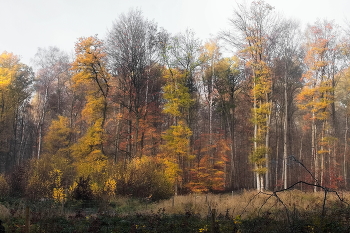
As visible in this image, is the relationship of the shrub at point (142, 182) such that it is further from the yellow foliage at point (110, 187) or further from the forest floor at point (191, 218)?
the forest floor at point (191, 218)

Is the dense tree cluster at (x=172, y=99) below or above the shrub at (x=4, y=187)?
above

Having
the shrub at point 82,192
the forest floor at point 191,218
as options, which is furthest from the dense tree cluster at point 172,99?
the forest floor at point 191,218

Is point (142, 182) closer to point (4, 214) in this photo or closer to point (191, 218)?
point (191, 218)

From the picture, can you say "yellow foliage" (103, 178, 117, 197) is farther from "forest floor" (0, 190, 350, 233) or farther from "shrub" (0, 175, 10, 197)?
"shrub" (0, 175, 10, 197)

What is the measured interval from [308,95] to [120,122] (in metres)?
16.7

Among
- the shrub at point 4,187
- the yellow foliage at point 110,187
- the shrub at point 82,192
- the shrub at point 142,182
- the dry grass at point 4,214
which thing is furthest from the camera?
the shrub at point 142,182

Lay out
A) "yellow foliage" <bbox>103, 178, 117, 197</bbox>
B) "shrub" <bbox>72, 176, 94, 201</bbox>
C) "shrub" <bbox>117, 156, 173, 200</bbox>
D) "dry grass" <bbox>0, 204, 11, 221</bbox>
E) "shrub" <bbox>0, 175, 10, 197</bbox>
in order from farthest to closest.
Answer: "shrub" <bbox>117, 156, 173, 200</bbox> < "shrub" <bbox>0, 175, 10, 197</bbox> < "yellow foliage" <bbox>103, 178, 117, 197</bbox> < "shrub" <bbox>72, 176, 94, 201</bbox> < "dry grass" <bbox>0, 204, 11, 221</bbox>

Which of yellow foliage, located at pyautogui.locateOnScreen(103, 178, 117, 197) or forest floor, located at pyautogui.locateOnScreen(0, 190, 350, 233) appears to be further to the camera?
yellow foliage, located at pyautogui.locateOnScreen(103, 178, 117, 197)

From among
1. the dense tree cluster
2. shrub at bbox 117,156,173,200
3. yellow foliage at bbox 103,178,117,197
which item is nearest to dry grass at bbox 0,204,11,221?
the dense tree cluster

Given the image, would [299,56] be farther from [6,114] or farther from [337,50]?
[6,114]

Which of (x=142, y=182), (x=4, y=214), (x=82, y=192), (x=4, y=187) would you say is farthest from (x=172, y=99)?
(x=4, y=214)

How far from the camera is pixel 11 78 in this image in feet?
103

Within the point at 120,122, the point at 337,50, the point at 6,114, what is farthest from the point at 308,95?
the point at 6,114

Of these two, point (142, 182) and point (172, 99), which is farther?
point (172, 99)
